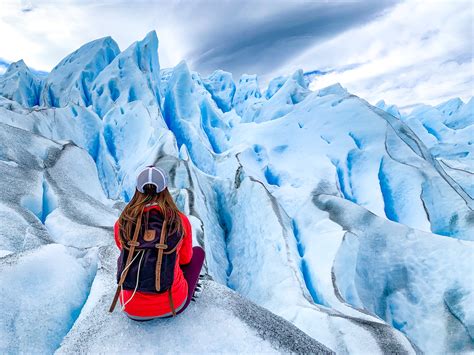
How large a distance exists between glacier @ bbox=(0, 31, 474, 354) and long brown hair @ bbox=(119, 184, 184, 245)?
70 cm

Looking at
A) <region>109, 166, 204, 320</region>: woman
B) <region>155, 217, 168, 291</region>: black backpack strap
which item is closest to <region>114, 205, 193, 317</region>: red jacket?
<region>109, 166, 204, 320</region>: woman

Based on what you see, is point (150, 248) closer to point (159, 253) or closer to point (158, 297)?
point (159, 253)

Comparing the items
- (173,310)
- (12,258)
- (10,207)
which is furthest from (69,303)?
(10,207)

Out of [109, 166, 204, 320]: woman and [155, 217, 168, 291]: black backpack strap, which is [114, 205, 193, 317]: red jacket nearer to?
[109, 166, 204, 320]: woman

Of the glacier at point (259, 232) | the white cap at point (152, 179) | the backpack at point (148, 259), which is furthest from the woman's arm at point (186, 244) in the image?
the glacier at point (259, 232)

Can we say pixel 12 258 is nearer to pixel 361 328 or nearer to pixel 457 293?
pixel 361 328

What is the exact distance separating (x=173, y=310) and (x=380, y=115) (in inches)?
518

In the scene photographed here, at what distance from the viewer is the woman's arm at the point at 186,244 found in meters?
2.04

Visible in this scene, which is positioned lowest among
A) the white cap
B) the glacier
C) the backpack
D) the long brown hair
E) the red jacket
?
the glacier

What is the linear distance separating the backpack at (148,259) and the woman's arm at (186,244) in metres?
0.17

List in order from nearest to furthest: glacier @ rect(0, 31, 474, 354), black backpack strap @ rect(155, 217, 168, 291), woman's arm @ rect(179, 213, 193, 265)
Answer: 1. black backpack strap @ rect(155, 217, 168, 291)
2. woman's arm @ rect(179, 213, 193, 265)
3. glacier @ rect(0, 31, 474, 354)

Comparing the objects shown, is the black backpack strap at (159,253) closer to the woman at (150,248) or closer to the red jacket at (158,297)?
the woman at (150,248)

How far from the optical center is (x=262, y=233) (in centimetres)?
780

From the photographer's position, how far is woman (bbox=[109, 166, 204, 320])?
1828 millimetres
